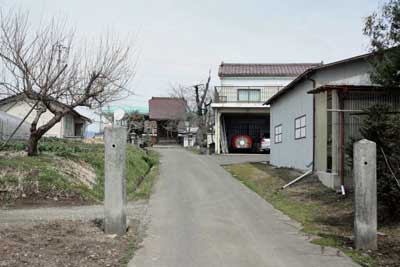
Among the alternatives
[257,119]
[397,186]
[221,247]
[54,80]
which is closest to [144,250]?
[221,247]

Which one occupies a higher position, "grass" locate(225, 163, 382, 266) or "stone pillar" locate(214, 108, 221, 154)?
"stone pillar" locate(214, 108, 221, 154)

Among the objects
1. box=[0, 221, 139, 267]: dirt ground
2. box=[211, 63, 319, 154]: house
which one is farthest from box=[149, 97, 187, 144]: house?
box=[0, 221, 139, 267]: dirt ground

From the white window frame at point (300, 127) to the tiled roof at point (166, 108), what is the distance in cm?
3474

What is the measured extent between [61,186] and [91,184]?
1.79 metres

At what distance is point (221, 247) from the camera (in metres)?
8.15

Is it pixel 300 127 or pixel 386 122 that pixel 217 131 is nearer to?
pixel 300 127

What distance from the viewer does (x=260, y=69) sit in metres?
39.2

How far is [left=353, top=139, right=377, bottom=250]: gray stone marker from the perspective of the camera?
26.1 feet

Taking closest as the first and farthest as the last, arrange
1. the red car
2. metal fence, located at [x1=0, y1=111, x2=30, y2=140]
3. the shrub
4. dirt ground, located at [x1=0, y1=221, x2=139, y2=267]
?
dirt ground, located at [x1=0, y1=221, x2=139, y2=267], the shrub, metal fence, located at [x1=0, y1=111, x2=30, y2=140], the red car

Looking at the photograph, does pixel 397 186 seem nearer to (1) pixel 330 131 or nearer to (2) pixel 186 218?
(2) pixel 186 218

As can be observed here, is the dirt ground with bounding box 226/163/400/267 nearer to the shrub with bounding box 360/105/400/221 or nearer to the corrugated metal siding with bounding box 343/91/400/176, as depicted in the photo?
the shrub with bounding box 360/105/400/221

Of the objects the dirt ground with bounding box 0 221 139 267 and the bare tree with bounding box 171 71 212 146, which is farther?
the bare tree with bounding box 171 71 212 146

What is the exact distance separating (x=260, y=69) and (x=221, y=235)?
102 feet

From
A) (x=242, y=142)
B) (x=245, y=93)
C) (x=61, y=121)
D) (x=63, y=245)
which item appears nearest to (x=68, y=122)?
(x=61, y=121)
